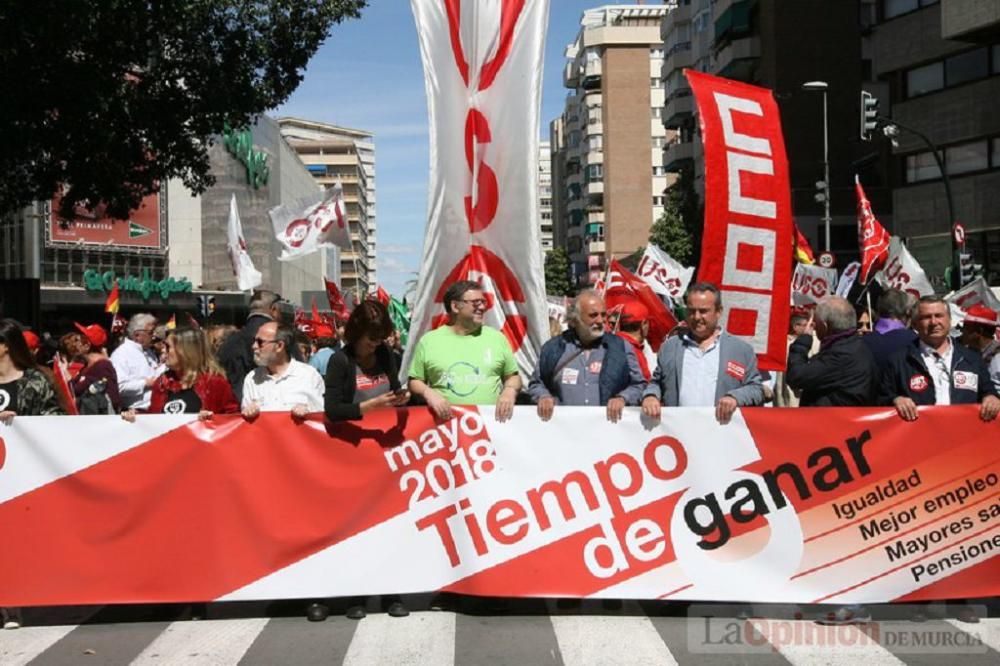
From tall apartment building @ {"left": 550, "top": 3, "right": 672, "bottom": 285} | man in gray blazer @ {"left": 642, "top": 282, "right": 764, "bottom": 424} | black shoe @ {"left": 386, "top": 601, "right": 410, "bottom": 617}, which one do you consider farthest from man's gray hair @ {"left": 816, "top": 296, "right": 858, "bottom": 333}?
tall apartment building @ {"left": 550, "top": 3, "right": 672, "bottom": 285}

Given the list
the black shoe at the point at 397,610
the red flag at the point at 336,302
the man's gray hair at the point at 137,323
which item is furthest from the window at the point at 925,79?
the black shoe at the point at 397,610

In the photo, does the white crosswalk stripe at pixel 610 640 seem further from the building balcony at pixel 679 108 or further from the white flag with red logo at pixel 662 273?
the building balcony at pixel 679 108

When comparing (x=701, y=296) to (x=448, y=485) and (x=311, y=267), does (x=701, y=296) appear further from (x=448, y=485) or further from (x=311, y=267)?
(x=311, y=267)

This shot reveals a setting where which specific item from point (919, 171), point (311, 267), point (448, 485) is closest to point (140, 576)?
point (448, 485)

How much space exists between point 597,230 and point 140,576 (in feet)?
351

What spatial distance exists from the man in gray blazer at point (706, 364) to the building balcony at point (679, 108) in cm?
6878

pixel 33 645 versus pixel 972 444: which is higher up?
pixel 972 444

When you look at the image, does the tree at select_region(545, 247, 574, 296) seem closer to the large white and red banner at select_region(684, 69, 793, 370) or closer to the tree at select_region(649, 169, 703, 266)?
the tree at select_region(649, 169, 703, 266)

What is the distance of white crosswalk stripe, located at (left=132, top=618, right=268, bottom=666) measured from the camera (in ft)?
19.4

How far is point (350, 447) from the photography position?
22.7 feet

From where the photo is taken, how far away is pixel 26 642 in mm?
6383

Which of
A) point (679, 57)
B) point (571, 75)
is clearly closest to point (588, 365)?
point (679, 57)

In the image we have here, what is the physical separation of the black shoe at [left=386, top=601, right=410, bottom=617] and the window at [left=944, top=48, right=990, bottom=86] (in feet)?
107

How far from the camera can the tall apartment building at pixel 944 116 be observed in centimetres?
3431
